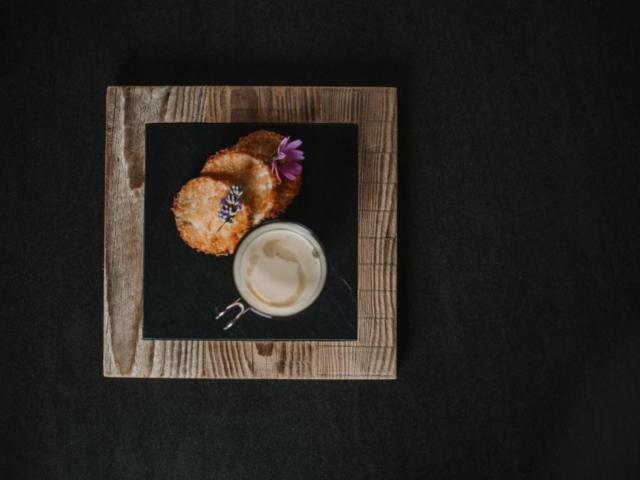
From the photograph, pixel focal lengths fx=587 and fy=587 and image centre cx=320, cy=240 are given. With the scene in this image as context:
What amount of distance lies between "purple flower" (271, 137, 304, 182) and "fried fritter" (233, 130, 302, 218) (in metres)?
0.01

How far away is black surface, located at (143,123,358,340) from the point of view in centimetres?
119

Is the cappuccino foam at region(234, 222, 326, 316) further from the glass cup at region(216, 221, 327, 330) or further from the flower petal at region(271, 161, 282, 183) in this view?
the flower petal at region(271, 161, 282, 183)

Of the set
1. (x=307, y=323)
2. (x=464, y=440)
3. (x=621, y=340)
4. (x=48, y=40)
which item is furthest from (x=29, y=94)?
(x=621, y=340)

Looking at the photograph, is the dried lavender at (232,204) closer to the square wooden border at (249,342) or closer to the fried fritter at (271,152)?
the fried fritter at (271,152)

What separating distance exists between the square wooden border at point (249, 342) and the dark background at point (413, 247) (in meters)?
0.11

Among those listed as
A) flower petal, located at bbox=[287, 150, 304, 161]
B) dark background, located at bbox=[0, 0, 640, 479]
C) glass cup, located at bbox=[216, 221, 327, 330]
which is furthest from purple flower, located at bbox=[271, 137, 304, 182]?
dark background, located at bbox=[0, 0, 640, 479]

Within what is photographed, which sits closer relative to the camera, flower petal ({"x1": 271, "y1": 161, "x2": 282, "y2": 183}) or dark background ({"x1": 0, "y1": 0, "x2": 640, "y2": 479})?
flower petal ({"x1": 271, "y1": 161, "x2": 282, "y2": 183})

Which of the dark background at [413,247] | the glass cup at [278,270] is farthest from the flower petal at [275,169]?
the dark background at [413,247]

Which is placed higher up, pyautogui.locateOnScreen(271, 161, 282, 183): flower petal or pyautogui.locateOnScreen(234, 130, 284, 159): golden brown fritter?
pyautogui.locateOnScreen(234, 130, 284, 159): golden brown fritter

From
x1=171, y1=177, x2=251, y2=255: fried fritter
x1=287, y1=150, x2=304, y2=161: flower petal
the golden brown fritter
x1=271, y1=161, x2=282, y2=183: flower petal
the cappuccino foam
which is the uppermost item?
the golden brown fritter

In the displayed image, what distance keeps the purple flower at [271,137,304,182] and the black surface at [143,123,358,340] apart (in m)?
0.03

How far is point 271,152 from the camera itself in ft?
3.93

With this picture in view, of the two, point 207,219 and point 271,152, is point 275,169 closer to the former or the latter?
point 271,152

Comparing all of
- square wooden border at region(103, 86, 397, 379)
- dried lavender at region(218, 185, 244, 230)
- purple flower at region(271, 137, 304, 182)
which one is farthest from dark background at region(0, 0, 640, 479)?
dried lavender at region(218, 185, 244, 230)
